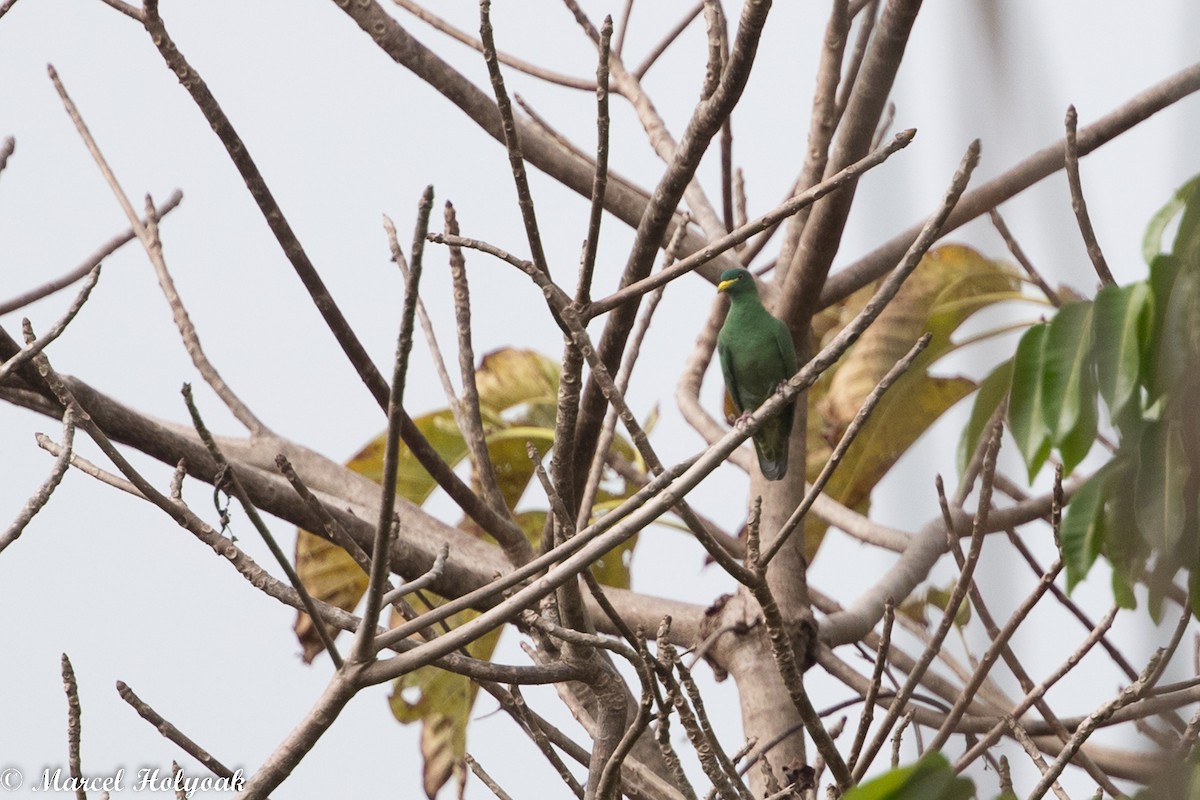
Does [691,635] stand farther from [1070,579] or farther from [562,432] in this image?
[1070,579]

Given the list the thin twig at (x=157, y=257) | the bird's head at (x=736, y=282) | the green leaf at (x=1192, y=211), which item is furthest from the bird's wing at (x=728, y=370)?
the green leaf at (x=1192, y=211)

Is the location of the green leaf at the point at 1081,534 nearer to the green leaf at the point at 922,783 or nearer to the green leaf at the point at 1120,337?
the green leaf at the point at 1120,337

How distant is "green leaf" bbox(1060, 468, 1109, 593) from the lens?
5.32 feet

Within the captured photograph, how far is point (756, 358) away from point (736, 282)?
0.70 m

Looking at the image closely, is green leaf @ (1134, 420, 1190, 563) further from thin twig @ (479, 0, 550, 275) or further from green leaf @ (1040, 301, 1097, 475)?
thin twig @ (479, 0, 550, 275)

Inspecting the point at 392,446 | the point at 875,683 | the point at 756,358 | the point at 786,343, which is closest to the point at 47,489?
the point at 392,446

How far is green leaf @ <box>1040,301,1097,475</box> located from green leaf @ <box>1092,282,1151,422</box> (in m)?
0.08

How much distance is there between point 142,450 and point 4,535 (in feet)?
1.58

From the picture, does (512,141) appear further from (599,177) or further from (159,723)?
(159,723)

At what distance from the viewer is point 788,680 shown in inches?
83.4

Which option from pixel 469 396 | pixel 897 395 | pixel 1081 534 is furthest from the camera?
pixel 897 395

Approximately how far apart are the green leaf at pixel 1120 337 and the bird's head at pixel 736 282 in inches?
75.8

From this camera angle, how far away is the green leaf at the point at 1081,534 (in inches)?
63.8

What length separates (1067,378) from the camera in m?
1.91
